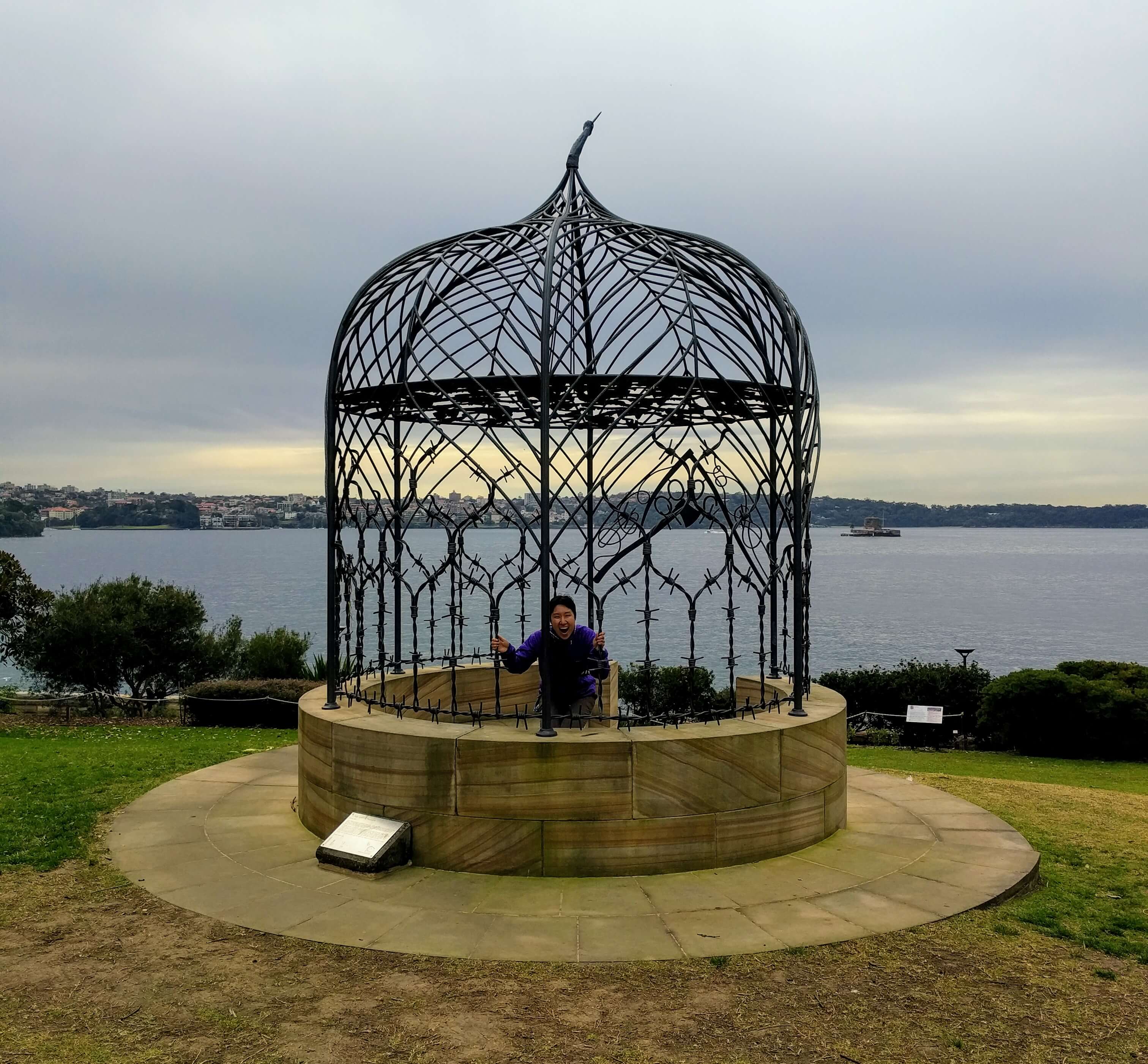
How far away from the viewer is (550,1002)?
455cm

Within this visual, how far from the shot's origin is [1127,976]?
5.00 meters

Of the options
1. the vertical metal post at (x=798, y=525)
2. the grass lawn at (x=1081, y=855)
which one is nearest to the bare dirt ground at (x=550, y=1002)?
the grass lawn at (x=1081, y=855)

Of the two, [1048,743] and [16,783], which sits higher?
[16,783]

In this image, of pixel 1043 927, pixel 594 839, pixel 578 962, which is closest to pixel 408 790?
pixel 594 839

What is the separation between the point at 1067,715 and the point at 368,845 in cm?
1558

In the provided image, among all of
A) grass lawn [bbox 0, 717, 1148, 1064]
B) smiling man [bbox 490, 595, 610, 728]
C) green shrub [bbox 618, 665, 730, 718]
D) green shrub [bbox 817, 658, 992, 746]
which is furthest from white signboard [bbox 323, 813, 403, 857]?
green shrub [bbox 817, 658, 992, 746]

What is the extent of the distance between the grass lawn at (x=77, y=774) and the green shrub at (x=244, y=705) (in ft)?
4.48

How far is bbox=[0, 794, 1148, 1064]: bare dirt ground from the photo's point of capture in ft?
13.6

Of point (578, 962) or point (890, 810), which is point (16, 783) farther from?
point (890, 810)

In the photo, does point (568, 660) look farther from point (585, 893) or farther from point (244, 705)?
point (244, 705)

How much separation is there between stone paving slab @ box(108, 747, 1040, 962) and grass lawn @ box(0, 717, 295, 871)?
0.48 m

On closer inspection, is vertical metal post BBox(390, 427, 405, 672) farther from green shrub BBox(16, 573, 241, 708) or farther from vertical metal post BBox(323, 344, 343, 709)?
green shrub BBox(16, 573, 241, 708)

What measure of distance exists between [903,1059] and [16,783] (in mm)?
8822

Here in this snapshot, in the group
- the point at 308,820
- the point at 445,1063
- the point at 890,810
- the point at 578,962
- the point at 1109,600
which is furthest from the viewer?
the point at 1109,600
